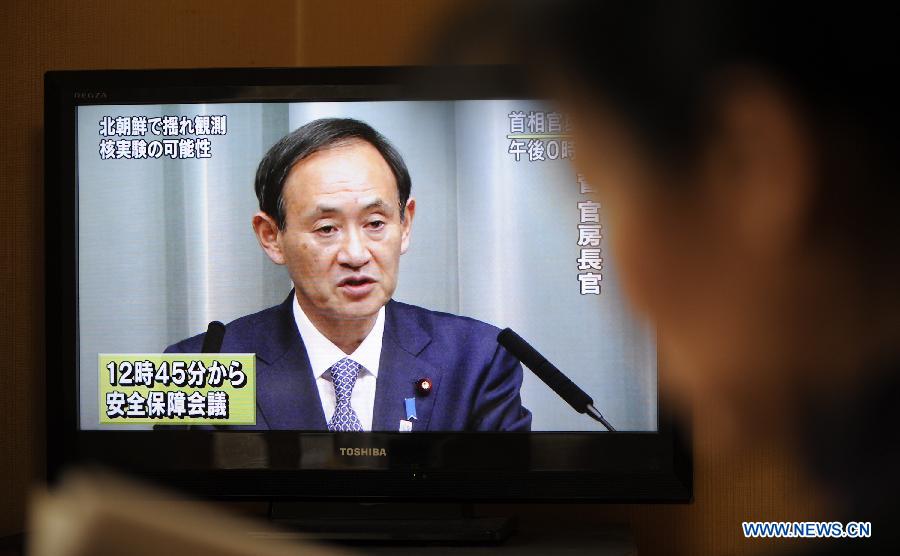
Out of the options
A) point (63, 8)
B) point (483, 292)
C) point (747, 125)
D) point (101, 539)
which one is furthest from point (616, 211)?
point (63, 8)

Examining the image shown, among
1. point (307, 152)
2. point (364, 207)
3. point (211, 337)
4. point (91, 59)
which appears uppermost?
point (91, 59)

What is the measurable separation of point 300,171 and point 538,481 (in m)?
0.79

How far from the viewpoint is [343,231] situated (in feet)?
7.34

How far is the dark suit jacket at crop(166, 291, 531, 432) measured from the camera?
2256 mm

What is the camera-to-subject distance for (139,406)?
7.57ft

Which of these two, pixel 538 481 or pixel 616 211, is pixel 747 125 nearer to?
pixel 616 211

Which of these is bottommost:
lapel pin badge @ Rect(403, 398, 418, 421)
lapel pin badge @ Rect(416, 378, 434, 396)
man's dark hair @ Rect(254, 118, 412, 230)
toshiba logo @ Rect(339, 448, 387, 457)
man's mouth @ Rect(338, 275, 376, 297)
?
toshiba logo @ Rect(339, 448, 387, 457)

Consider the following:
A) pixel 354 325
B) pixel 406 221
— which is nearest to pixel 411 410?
pixel 354 325
